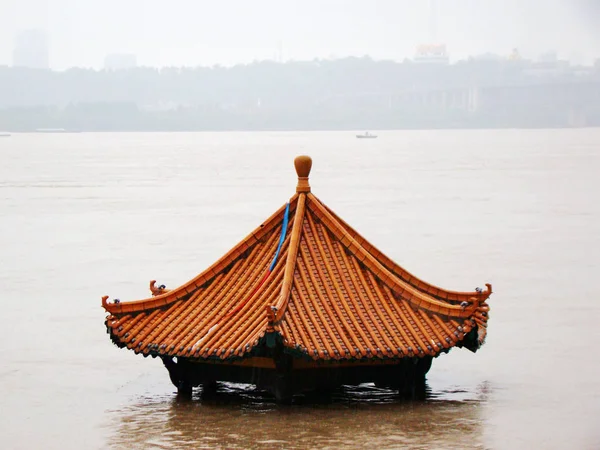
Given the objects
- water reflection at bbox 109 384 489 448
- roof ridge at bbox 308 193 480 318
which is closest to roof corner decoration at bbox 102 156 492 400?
roof ridge at bbox 308 193 480 318

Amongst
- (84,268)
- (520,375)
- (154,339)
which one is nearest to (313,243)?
(154,339)

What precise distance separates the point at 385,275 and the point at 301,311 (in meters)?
0.95

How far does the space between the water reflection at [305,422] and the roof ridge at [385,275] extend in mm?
1063

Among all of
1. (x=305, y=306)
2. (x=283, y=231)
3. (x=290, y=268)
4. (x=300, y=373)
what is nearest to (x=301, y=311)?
(x=305, y=306)

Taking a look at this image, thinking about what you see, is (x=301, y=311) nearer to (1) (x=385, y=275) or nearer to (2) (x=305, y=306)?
(2) (x=305, y=306)

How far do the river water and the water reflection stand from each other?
0.8 inches

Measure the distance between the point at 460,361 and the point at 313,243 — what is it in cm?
444

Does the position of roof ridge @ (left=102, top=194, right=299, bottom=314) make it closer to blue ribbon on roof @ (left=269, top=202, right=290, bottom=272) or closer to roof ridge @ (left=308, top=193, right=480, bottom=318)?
blue ribbon on roof @ (left=269, top=202, right=290, bottom=272)

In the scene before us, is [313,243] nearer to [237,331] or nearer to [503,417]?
[237,331]

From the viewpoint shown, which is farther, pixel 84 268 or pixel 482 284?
pixel 84 268

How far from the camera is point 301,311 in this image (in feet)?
40.8

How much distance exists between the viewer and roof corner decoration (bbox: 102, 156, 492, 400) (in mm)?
12203

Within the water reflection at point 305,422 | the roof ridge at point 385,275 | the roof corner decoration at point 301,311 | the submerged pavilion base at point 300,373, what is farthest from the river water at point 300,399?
the roof ridge at point 385,275

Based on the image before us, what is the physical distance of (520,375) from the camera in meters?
16.5
